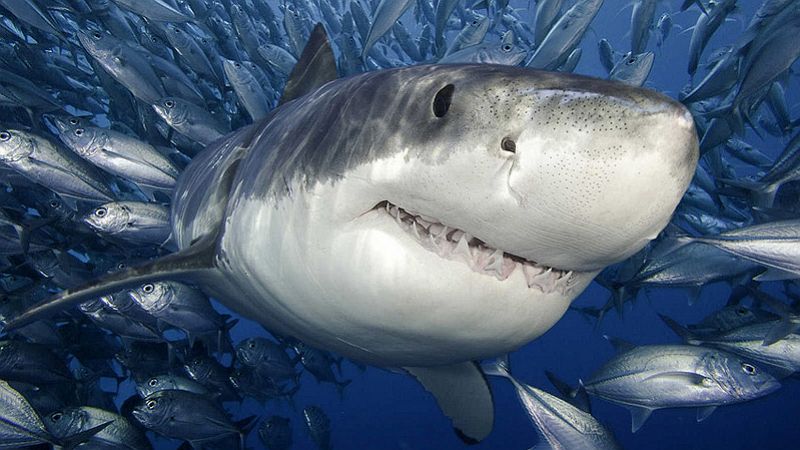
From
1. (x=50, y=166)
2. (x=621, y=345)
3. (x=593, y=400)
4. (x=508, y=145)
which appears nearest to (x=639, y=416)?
(x=621, y=345)

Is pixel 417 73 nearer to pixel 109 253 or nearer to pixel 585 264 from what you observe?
pixel 585 264

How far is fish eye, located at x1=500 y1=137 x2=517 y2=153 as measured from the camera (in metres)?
1.16

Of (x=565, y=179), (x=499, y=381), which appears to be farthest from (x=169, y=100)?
(x=499, y=381)

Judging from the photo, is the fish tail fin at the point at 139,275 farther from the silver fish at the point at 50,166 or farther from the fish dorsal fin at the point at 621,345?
the fish dorsal fin at the point at 621,345

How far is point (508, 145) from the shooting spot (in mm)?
1171

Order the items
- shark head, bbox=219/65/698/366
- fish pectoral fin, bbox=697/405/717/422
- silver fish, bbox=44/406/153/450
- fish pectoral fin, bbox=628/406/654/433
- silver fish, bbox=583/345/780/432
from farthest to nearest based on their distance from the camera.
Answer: fish pectoral fin, bbox=697/405/717/422 → fish pectoral fin, bbox=628/406/654/433 → silver fish, bbox=44/406/153/450 → silver fish, bbox=583/345/780/432 → shark head, bbox=219/65/698/366

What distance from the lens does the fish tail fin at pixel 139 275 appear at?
89.2 inches

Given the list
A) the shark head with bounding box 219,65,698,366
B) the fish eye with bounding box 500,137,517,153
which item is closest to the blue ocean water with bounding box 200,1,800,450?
the shark head with bounding box 219,65,698,366

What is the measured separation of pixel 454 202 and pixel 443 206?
0.04 meters

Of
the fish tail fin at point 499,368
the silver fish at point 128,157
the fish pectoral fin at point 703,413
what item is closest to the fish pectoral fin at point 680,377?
the fish pectoral fin at point 703,413

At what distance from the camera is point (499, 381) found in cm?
3222

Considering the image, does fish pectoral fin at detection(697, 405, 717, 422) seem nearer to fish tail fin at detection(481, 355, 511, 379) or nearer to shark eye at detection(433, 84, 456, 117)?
fish tail fin at detection(481, 355, 511, 379)

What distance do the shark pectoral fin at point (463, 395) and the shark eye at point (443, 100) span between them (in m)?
1.89

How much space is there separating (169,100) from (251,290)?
10.3 ft
